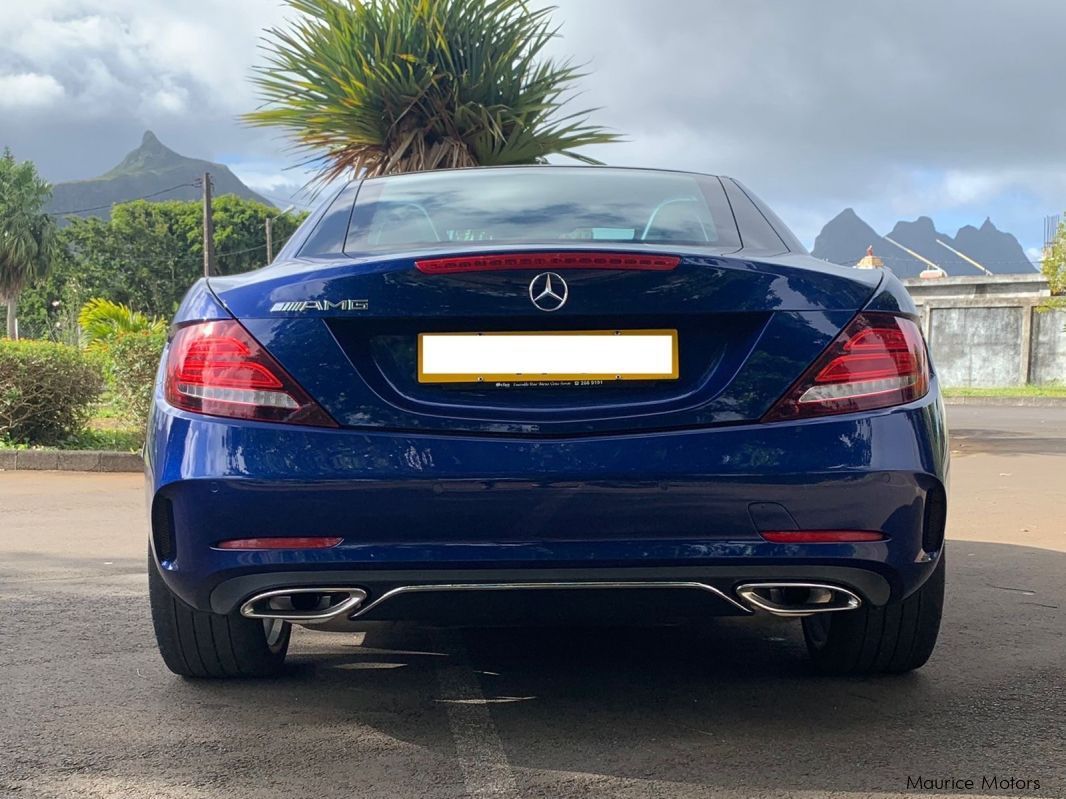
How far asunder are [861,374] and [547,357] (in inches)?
26.7

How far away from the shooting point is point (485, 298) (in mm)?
2559

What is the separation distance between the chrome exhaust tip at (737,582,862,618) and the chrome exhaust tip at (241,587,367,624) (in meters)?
0.85

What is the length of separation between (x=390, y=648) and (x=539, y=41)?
10477mm

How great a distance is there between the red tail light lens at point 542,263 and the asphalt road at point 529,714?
1051mm

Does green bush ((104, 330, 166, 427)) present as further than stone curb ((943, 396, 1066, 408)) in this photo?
No

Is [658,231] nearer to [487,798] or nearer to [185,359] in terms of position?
[185,359]

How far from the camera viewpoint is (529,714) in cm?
292

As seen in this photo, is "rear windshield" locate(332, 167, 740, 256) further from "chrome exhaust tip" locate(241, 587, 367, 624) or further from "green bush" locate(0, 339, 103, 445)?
"green bush" locate(0, 339, 103, 445)

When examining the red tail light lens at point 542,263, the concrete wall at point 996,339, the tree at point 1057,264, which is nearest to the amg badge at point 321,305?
the red tail light lens at point 542,263

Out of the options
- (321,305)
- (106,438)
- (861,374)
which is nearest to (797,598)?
(861,374)

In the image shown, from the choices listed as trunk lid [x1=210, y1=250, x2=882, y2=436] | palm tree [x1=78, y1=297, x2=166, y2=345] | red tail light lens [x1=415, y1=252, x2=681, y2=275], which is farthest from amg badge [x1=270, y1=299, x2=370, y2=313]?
palm tree [x1=78, y1=297, x2=166, y2=345]

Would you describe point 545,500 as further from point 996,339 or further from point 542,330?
point 996,339

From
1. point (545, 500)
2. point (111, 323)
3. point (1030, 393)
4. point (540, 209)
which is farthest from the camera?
point (1030, 393)

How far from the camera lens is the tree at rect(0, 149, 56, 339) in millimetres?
58406
